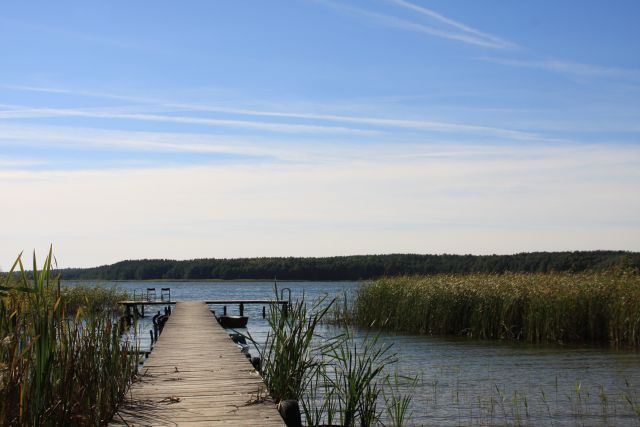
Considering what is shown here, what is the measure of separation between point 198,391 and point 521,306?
14.1m

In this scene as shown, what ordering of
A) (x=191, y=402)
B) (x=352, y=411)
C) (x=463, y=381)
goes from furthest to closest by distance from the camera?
(x=463, y=381)
(x=352, y=411)
(x=191, y=402)

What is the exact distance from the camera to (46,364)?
525 cm

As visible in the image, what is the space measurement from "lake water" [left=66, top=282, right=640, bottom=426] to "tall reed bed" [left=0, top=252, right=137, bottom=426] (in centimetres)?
275

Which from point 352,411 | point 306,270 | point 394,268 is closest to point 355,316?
point 352,411

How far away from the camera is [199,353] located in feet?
34.9

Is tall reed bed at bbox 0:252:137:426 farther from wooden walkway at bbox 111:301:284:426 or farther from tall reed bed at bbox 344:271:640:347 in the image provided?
tall reed bed at bbox 344:271:640:347

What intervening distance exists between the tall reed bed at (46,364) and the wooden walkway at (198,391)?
1.05 ft

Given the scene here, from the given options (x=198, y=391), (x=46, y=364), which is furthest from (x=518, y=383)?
(x=46, y=364)

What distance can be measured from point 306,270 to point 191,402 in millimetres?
87495

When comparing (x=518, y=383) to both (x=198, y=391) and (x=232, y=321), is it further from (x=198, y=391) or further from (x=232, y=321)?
(x=232, y=321)

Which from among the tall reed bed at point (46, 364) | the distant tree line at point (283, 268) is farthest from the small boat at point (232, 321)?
the distant tree line at point (283, 268)

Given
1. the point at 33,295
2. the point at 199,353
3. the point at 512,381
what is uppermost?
the point at 33,295

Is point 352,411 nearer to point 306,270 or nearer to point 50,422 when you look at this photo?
point 50,422

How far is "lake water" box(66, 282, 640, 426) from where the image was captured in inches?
406
